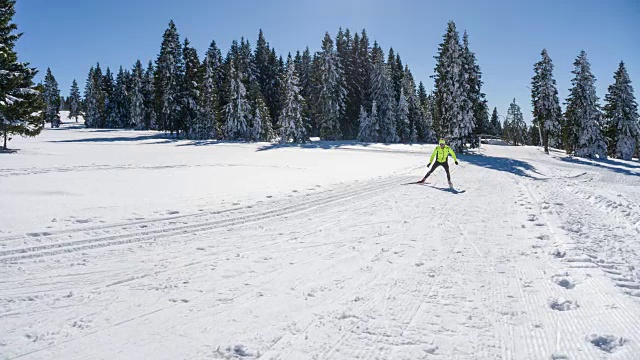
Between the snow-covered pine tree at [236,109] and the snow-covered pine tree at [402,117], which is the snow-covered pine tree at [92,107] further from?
the snow-covered pine tree at [402,117]

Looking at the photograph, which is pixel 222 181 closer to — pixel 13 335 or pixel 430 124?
pixel 13 335

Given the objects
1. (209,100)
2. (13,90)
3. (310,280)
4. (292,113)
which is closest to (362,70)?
(292,113)

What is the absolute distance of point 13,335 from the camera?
3.19 metres

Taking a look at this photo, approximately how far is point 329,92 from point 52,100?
8947 cm

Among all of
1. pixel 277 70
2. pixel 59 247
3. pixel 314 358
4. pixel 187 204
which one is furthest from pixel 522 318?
pixel 277 70

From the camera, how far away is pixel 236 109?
4303 cm

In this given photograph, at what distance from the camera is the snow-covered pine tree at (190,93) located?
46.0 meters

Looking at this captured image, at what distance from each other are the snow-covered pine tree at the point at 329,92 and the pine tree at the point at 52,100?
67.8 m

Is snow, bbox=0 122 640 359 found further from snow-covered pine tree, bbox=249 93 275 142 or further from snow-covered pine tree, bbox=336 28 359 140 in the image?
snow-covered pine tree, bbox=336 28 359 140

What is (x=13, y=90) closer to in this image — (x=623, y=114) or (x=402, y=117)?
(x=402, y=117)

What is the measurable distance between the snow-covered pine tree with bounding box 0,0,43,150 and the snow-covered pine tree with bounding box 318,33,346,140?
30381mm

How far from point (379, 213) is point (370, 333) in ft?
18.3

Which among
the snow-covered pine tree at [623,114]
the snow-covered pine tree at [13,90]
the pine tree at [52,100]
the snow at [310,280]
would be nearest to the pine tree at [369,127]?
the snow-covered pine tree at [623,114]

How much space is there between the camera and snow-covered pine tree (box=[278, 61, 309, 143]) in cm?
4134
